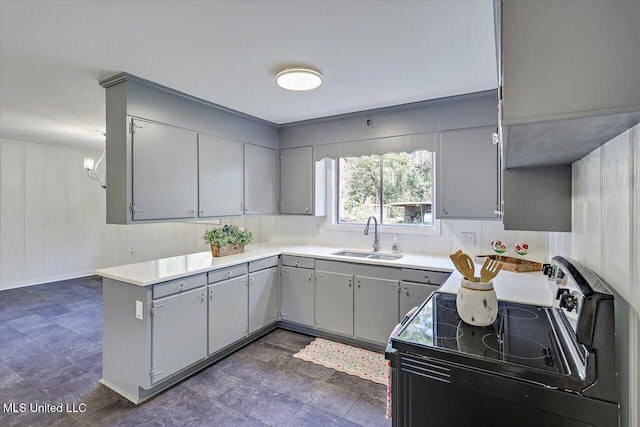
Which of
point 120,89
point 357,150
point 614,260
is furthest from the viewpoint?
point 357,150

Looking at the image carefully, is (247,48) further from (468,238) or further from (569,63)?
(468,238)

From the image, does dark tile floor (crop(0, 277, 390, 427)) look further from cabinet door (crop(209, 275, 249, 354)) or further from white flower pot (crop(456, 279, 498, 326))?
white flower pot (crop(456, 279, 498, 326))

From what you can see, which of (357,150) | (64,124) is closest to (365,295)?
(357,150)

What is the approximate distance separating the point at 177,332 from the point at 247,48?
2.21 meters

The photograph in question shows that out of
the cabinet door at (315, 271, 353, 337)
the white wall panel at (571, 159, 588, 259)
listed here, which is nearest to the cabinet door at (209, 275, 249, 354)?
the cabinet door at (315, 271, 353, 337)

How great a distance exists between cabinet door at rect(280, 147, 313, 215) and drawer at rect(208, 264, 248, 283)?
1.18 meters

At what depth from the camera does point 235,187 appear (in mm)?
3635

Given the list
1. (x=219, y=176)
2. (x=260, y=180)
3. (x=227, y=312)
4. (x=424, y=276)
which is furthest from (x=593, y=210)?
(x=260, y=180)

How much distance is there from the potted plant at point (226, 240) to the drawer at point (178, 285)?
58 centimetres

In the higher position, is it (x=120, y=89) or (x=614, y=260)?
(x=120, y=89)

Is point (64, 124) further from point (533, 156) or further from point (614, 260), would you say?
point (614, 260)

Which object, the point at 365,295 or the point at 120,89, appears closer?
the point at 120,89

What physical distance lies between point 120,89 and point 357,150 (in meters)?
2.33

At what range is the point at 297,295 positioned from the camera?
357cm
